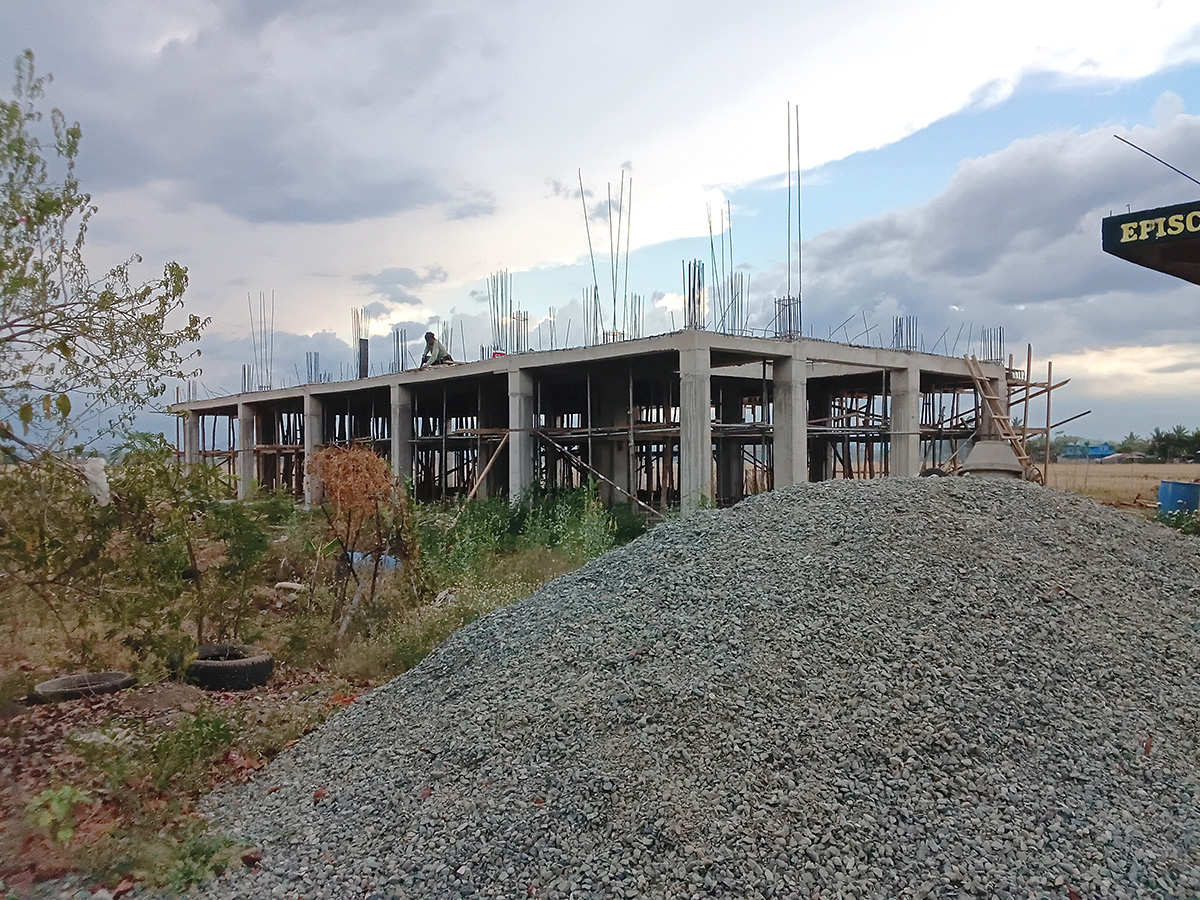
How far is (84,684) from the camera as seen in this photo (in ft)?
20.8

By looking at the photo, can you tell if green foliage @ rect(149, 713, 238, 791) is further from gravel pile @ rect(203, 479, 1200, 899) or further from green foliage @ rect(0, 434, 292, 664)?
Answer: green foliage @ rect(0, 434, 292, 664)

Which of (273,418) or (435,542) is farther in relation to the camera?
(273,418)

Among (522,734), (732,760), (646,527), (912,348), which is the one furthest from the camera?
(912,348)

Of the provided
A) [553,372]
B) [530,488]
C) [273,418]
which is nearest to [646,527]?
[530,488]

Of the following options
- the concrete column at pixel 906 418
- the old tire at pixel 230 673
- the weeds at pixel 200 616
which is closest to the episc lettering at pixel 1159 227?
the concrete column at pixel 906 418

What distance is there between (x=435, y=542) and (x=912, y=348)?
1298 cm

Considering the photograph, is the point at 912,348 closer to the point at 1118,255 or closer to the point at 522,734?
the point at 1118,255

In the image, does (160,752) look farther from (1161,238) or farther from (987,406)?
(987,406)

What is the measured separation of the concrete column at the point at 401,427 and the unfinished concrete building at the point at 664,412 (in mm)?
34

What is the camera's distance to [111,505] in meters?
4.32

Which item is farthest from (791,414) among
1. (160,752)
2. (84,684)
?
(160,752)

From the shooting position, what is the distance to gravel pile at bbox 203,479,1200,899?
3.68 meters

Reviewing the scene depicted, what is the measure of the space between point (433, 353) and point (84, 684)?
14.0 metres

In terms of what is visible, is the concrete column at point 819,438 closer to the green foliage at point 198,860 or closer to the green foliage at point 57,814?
the green foliage at point 198,860
